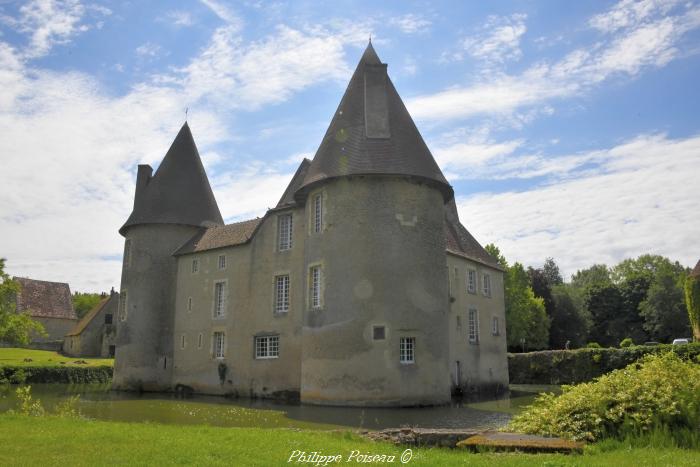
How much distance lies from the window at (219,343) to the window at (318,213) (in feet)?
27.7

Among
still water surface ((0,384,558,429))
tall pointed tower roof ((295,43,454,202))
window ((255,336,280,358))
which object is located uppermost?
tall pointed tower roof ((295,43,454,202))

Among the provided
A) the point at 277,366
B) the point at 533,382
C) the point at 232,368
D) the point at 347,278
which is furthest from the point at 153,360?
the point at 533,382

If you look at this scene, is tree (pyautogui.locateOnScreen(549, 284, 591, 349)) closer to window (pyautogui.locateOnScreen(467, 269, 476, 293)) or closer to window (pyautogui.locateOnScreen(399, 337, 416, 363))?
window (pyautogui.locateOnScreen(467, 269, 476, 293))

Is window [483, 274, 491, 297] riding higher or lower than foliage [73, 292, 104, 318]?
lower

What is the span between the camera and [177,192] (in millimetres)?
32156

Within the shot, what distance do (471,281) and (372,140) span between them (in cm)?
1107

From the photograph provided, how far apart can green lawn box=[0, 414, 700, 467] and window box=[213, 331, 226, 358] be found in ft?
54.3

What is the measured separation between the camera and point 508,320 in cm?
4769

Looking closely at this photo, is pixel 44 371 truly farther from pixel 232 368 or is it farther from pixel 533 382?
pixel 533 382

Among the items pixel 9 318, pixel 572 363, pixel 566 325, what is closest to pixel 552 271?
pixel 566 325

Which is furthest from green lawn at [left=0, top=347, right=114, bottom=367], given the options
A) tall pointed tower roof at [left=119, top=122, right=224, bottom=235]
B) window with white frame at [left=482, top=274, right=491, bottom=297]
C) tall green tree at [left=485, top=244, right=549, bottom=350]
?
tall green tree at [left=485, top=244, right=549, bottom=350]

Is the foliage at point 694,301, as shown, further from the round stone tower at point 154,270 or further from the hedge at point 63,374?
the hedge at point 63,374

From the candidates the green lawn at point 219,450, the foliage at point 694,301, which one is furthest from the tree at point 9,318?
the foliage at point 694,301

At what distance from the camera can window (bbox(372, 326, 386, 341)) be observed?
19906 mm
